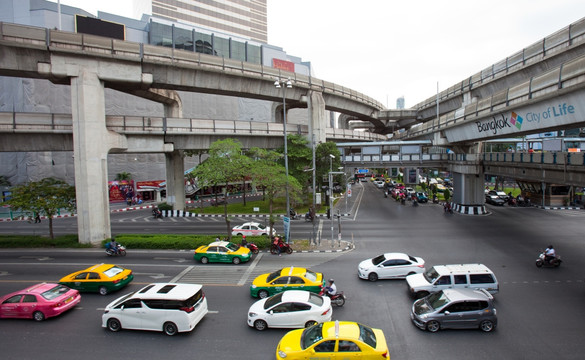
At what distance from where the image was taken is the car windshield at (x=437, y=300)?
12023 mm

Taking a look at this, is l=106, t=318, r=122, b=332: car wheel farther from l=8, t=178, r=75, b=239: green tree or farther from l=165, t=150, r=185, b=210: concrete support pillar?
l=165, t=150, r=185, b=210: concrete support pillar

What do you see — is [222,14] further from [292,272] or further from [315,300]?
[315,300]

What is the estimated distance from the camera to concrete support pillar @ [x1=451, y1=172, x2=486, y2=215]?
3612cm

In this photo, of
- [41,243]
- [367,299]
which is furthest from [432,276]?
[41,243]

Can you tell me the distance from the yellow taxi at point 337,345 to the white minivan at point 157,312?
388 cm

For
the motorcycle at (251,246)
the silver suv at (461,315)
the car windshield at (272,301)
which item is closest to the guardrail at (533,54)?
the silver suv at (461,315)

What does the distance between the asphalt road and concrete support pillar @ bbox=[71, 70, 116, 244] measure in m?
2.14

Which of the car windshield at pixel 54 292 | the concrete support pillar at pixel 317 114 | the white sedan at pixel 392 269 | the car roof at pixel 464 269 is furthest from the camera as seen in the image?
the concrete support pillar at pixel 317 114

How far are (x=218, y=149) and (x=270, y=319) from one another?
15364 millimetres

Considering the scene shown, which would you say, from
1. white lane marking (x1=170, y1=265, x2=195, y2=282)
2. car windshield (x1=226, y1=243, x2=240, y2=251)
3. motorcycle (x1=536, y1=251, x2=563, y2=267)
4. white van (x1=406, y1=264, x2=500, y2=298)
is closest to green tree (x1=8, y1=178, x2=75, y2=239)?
white lane marking (x1=170, y1=265, x2=195, y2=282)

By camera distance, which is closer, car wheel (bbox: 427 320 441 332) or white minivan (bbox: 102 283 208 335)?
car wheel (bbox: 427 320 441 332)

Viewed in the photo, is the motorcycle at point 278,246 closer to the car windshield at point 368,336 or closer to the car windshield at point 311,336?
the car windshield at point 311,336

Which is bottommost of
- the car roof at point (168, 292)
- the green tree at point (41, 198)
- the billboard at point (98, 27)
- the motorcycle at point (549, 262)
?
the motorcycle at point (549, 262)

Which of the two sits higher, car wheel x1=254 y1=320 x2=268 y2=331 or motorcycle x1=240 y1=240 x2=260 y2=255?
motorcycle x1=240 y1=240 x2=260 y2=255
